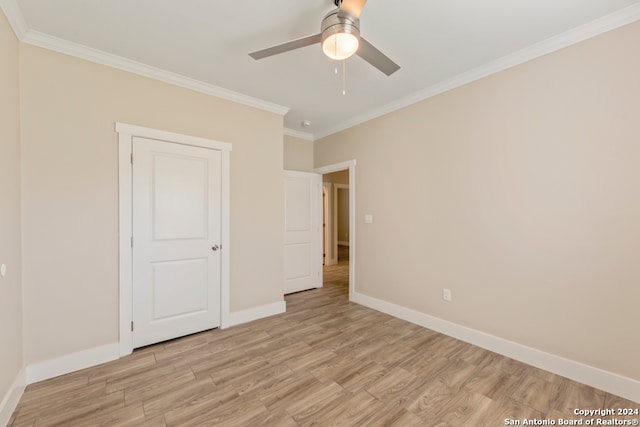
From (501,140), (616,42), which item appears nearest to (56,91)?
(501,140)

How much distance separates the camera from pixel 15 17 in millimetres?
A: 1869

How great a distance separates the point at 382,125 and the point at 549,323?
272cm

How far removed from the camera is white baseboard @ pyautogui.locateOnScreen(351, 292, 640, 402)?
1.90m

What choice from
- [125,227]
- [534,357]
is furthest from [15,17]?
[534,357]

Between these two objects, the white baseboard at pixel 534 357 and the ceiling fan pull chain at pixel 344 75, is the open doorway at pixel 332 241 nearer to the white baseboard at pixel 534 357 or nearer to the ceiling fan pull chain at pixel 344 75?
the white baseboard at pixel 534 357

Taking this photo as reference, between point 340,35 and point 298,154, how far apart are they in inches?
117

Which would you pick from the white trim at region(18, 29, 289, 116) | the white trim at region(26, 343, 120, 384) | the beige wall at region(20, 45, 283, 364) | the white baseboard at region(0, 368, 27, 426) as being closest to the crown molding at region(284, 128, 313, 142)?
the white trim at region(18, 29, 289, 116)

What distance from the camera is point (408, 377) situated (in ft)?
7.02

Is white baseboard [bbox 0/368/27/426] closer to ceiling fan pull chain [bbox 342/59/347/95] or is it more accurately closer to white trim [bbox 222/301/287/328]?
white trim [bbox 222/301/287/328]

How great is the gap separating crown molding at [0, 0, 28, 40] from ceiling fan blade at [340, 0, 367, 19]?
221 cm

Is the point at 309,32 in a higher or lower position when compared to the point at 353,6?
higher

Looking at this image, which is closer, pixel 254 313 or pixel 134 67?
pixel 134 67

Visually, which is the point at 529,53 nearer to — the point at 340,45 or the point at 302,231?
the point at 340,45

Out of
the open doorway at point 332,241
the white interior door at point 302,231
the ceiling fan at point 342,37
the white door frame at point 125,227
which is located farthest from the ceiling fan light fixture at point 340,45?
the open doorway at point 332,241
